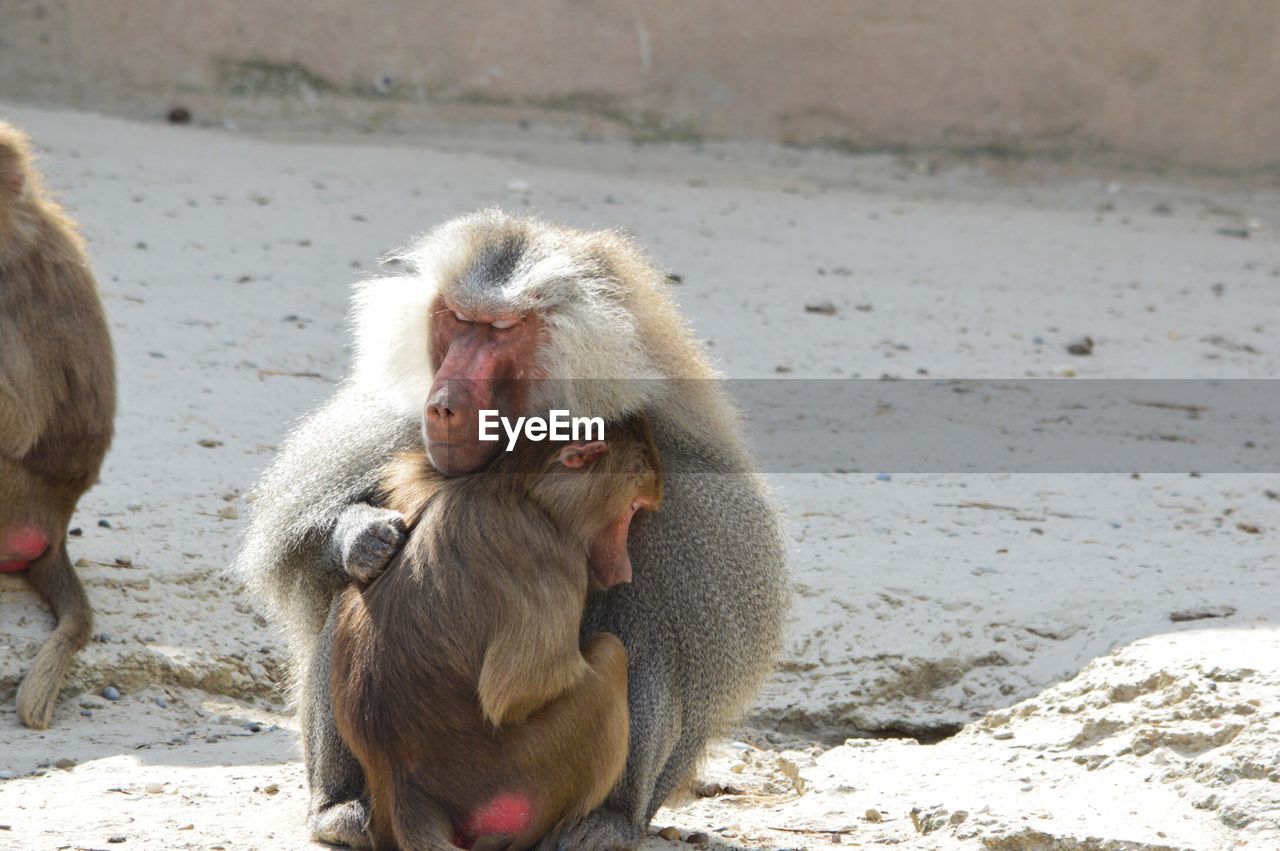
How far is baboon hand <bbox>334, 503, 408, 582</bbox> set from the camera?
7.98 feet

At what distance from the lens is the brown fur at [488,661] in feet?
7.65

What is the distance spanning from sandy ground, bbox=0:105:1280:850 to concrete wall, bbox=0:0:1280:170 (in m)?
0.27

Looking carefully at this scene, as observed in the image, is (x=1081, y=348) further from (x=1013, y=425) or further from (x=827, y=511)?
Result: (x=827, y=511)

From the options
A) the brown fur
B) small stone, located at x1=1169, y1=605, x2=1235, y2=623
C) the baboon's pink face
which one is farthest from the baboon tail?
small stone, located at x1=1169, y1=605, x2=1235, y2=623

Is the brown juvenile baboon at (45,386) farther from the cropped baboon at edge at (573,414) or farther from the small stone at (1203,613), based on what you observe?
the small stone at (1203,613)

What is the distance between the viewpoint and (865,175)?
7816 mm

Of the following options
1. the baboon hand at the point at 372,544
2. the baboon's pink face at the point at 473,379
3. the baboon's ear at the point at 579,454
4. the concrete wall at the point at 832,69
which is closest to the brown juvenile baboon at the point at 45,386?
the baboon hand at the point at 372,544

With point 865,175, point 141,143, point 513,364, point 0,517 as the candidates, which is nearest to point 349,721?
point 513,364

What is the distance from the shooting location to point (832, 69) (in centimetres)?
791

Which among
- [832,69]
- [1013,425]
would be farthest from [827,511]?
[832,69]

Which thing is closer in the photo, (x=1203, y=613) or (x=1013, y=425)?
(x=1203, y=613)

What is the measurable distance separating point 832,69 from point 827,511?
4.17 m

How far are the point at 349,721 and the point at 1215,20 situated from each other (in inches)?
273

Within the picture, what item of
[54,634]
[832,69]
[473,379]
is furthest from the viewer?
[832,69]
